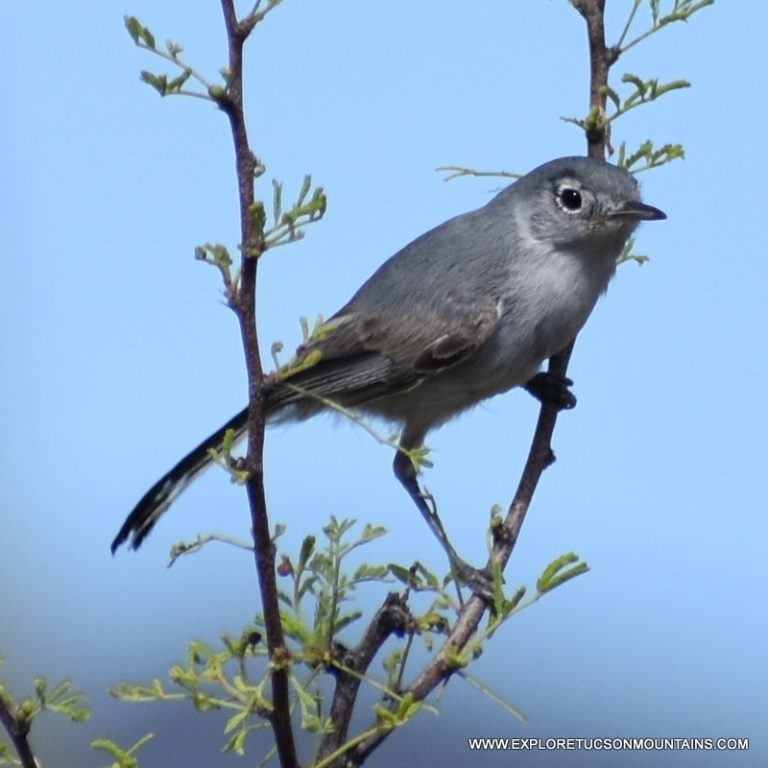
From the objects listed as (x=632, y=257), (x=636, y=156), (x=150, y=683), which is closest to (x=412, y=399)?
(x=632, y=257)

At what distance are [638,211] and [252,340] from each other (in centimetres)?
214

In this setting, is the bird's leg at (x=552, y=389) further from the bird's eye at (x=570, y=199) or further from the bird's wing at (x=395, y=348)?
the bird's eye at (x=570, y=199)

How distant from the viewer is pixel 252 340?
1548mm

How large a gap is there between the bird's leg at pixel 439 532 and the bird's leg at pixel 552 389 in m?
0.41

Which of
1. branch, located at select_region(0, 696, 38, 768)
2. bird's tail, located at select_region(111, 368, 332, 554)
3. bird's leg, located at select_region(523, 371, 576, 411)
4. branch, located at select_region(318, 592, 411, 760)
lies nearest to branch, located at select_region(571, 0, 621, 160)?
bird's leg, located at select_region(523, 371, 576, 411)

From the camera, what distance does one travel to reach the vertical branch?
1.54m

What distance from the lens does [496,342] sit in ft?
11.9

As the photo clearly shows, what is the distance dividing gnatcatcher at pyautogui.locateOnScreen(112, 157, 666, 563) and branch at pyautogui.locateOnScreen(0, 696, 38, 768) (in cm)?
180

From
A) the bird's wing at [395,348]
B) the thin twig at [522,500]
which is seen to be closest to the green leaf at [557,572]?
the thin twig at [522,500]

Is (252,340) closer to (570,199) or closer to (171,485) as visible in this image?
(171,485)

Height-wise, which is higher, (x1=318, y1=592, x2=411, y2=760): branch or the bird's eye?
the bird's eye

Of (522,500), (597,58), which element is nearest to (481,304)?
(597,58)

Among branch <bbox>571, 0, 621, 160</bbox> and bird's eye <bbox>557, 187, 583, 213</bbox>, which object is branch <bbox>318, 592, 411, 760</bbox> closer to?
branch <bbox>571, 0, 621, 160</bbox>

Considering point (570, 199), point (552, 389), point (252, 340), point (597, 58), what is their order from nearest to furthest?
point (252, 340)
point (597, 58)
point (552, 389)
point (570, 199)
